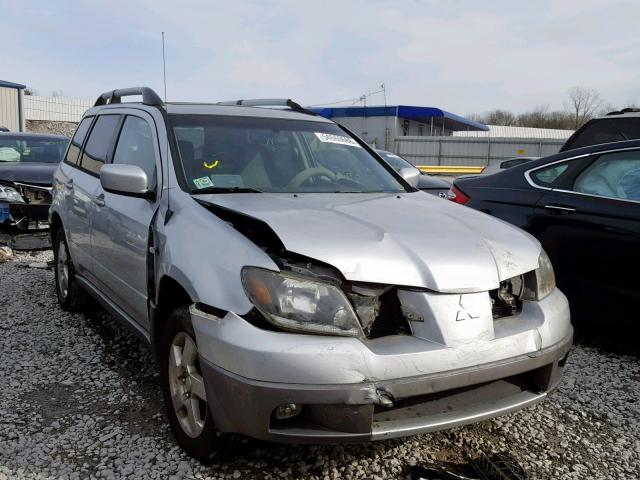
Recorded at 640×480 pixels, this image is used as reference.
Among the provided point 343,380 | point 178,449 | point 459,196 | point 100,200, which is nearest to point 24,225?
point 100,200

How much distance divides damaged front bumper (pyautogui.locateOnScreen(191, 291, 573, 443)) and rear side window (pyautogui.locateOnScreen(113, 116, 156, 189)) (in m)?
1.31

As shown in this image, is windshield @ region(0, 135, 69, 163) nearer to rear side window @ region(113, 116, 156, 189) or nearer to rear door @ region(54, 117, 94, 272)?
rear door @ region(54, 117, 94, 272)

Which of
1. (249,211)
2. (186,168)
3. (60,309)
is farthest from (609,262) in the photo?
(60,309)

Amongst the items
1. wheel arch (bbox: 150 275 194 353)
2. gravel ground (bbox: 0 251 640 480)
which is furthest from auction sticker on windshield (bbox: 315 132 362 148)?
gravel ground (bbox: 0 251 640 480)

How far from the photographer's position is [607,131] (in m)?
6.41

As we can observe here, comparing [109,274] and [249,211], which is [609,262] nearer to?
[249,211]

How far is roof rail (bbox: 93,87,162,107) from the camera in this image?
3789 millimetres

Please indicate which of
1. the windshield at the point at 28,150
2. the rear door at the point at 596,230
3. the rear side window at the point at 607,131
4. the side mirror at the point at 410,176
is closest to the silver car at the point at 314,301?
the side mirror at the point at 410,176

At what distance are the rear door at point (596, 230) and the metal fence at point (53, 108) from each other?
37806 mm

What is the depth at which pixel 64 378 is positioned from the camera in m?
3.63

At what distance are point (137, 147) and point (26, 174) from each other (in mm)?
4989

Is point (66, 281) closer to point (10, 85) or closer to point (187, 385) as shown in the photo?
point (187, 385)

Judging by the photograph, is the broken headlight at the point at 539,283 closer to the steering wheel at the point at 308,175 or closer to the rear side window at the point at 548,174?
the steering wheel at the point at 308,175

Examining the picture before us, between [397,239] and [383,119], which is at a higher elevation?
[383,119]
